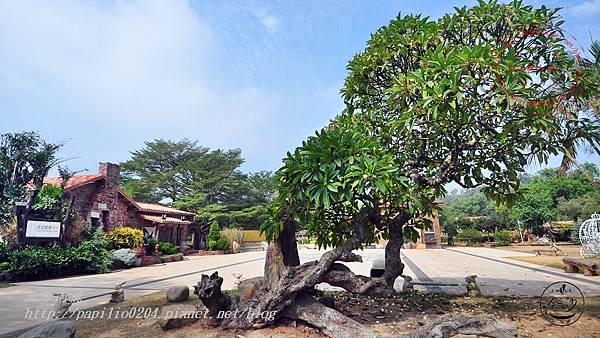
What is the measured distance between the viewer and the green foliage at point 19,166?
1041cm

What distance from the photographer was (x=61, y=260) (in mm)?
10531

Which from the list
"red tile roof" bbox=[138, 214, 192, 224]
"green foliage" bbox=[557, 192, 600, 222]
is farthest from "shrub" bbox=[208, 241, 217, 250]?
"green foliage" bbox=[557, 192, 600, 222]

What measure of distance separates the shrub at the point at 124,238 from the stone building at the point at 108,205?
3.19ft

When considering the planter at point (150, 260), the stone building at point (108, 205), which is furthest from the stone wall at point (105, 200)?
the planter at point (150, 260)

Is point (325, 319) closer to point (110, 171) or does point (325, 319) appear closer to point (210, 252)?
point (110, 171)

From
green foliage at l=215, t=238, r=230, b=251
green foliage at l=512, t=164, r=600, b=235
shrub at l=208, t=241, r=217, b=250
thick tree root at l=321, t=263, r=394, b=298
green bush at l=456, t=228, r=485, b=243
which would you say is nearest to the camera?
thick tree root at l=321, t=263, r=394, b=298

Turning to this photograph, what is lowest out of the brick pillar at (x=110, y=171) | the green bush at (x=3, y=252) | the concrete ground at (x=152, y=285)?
the concrete ground at (x=152, y=285)

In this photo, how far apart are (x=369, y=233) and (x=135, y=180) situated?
90.0 feet

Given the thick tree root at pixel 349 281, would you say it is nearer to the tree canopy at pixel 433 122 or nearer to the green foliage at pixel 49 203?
the tree canopy at pixel 433 122

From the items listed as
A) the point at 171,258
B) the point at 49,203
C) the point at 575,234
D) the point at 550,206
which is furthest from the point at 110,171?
the point at 550,206

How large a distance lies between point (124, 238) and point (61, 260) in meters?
3.33

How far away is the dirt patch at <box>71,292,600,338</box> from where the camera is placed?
162 inches

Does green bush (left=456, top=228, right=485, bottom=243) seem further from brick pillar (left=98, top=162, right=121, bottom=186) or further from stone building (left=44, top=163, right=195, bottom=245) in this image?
brick pillar (left=98, top=162, right=121, bottom=186)

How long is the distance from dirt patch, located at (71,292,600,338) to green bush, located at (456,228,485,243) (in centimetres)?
2133
